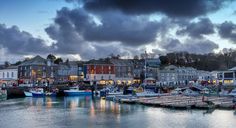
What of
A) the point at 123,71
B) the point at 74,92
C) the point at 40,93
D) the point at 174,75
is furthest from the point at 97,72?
the point at 40,93

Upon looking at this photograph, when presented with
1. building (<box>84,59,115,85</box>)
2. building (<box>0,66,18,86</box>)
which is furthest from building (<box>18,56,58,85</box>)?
building (<box>84,59,115,85</box>)

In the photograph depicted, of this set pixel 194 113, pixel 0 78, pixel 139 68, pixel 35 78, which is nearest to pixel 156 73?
pixel 139 68

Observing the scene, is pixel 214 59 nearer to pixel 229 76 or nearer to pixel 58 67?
pixel 229 76

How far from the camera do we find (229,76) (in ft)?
387

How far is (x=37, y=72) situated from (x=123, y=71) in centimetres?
3065

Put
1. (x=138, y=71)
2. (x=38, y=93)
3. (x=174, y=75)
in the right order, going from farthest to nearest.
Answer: (x=138, y=71) → (x=174, y=75) → (x=38, y=93)

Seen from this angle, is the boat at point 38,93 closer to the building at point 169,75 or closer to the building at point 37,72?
the building at point 37,72

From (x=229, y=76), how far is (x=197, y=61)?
257 feet

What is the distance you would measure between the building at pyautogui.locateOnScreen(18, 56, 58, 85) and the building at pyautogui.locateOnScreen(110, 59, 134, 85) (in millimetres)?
21345

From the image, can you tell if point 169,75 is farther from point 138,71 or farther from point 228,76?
point 228,76

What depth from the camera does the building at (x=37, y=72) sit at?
4993 inches

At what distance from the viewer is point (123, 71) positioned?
141125 mm

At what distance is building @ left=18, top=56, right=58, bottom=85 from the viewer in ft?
416

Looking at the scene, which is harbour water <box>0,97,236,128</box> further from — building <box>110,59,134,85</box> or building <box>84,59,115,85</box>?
building <box>110,59,134,85</box>
